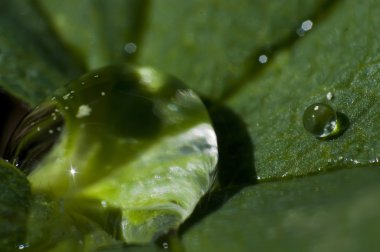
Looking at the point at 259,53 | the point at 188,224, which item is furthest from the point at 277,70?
the point at 188,224

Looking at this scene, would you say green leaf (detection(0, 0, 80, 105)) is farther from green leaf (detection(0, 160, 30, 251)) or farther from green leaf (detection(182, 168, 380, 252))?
green leaf (detection(182, 168, 380, 252))

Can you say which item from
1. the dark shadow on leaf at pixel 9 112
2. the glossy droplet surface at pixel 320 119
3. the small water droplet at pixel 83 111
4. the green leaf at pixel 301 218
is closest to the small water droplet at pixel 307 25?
the glossy droplet surface at pixel 320 119

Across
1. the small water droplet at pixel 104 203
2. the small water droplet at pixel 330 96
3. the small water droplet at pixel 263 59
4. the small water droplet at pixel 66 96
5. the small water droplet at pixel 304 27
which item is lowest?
the small water droplet at pixel 330 96

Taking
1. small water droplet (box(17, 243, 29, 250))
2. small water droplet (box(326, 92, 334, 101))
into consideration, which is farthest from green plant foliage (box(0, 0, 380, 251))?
small water droplet (box(17, 243, 29, 250))

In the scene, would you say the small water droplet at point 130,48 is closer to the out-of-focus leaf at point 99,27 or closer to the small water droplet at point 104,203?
the out-of-focus leaf at point 99,27

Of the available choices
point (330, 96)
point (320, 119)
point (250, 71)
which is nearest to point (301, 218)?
point (320, 119)

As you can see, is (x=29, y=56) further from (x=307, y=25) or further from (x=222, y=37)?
(x=307, y=25)

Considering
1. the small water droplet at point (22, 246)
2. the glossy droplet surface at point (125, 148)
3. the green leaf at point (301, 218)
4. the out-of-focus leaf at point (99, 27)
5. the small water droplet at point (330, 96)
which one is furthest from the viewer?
the out-of-focus leaf at point (99, 27)

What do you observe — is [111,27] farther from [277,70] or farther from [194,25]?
[277,70]
